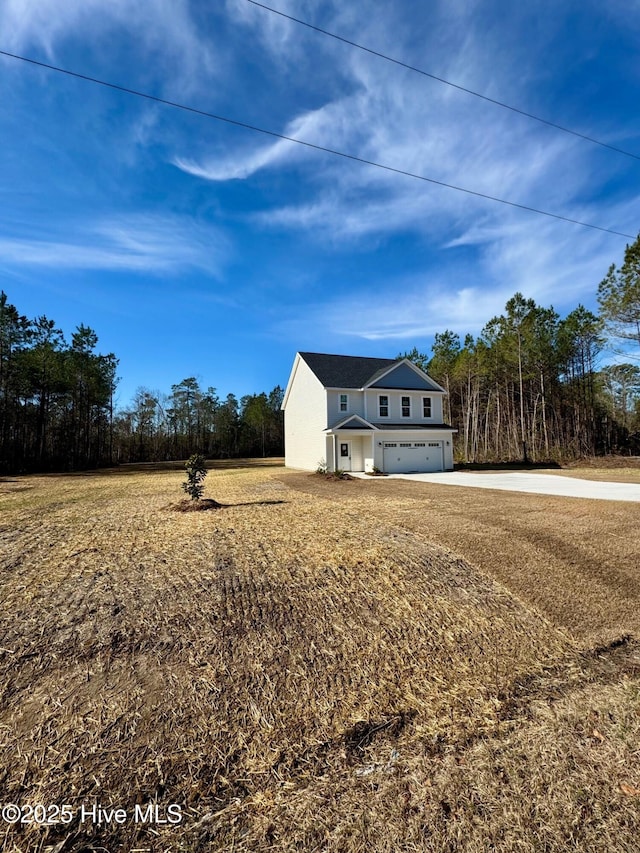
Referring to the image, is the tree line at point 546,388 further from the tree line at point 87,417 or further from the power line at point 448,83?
the tree line at point 87,417

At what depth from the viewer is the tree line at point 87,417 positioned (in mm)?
25828

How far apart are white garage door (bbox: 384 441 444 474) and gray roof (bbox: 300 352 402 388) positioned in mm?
4146

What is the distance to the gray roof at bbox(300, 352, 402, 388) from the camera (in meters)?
22.3

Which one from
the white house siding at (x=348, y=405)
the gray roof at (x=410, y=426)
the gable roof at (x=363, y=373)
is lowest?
the gray roof at (x=410, y=426)

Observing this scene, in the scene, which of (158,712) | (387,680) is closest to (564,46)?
(387,680)

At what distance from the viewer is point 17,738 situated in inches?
96.2

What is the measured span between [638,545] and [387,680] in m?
5.36

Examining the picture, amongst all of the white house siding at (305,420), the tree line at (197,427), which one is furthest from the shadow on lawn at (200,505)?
the tree line at (197,427)

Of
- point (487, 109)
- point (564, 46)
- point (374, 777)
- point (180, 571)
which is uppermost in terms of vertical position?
point (564, 46)

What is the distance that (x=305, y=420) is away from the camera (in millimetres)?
24359

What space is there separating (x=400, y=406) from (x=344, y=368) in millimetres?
4174

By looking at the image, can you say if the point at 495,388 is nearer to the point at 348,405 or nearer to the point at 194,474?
the point at 348,405

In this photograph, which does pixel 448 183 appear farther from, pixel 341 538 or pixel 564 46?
pixel 341 538

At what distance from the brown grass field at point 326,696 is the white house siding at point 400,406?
54.5 feet
